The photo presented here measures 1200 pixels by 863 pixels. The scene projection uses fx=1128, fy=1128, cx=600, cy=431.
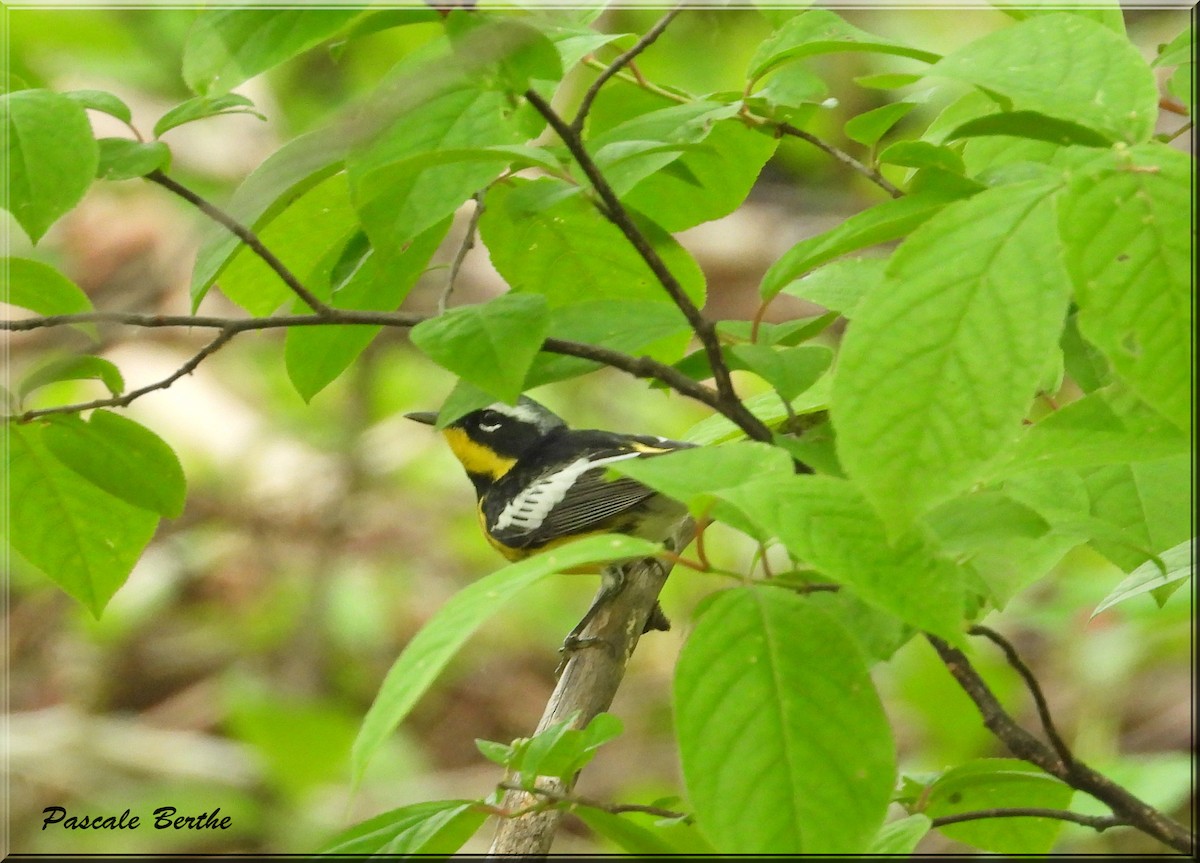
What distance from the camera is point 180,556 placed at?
16.3 feet

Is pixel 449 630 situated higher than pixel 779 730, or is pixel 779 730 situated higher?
pixel 449 630

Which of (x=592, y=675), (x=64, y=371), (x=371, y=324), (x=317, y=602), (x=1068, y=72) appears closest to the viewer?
(x=1068, y=72)

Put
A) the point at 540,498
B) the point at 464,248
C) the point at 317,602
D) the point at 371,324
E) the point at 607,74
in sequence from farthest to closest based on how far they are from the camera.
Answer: the point at 317,602 < the point at 540,498 < the point at 464,248 < the point at 371,324 < the point at 607,74

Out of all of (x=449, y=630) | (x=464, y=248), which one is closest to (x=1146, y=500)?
(x=449, y=630)

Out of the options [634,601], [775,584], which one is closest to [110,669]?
[634,601]

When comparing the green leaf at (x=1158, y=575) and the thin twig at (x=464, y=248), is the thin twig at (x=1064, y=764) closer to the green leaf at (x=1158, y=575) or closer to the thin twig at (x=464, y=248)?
the green leaf at (x=1158, y=575)

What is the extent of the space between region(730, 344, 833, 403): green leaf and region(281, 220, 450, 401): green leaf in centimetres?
32

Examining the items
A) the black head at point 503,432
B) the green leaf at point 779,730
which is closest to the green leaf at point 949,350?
the green leaf at point 779,730

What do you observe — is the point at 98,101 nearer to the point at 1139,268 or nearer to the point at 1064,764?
the point at 1139,268

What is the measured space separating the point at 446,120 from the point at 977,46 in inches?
15.6

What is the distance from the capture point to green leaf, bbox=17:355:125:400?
3.78 ft

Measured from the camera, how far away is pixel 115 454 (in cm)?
118

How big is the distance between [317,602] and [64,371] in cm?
347

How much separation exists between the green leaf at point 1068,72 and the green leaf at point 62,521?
1003 mm
